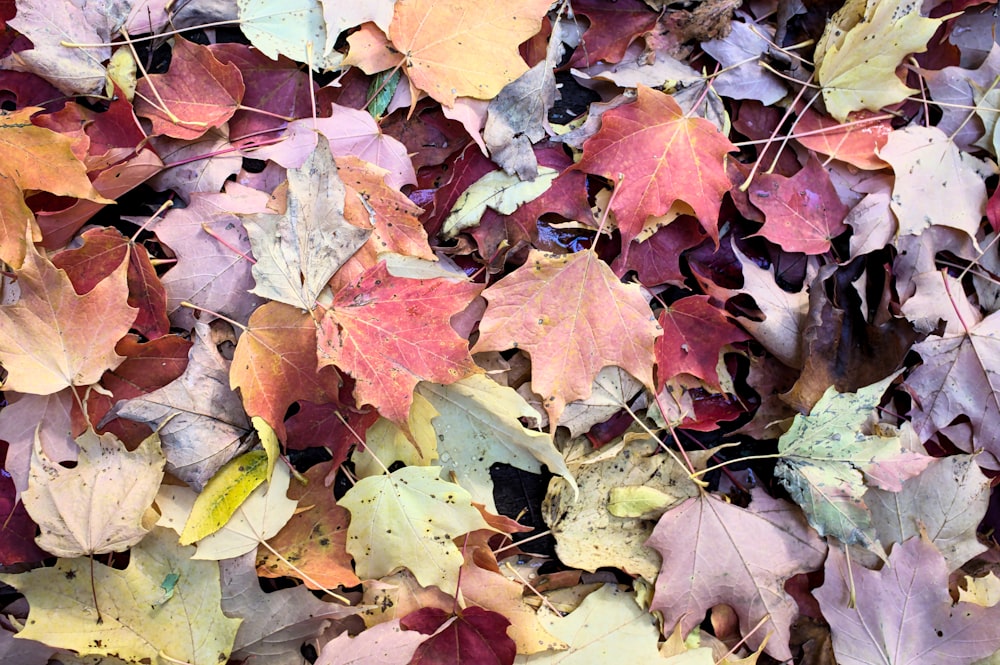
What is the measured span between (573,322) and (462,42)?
575 millimetres

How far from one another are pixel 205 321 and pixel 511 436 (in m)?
0.60

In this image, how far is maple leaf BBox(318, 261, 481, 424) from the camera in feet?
3.69

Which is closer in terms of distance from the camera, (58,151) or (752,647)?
(58,151)

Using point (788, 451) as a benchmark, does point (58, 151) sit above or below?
above

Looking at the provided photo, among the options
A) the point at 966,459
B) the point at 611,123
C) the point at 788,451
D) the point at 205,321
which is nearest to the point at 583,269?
the point at 611,123

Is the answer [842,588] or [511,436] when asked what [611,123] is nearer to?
[511,436]

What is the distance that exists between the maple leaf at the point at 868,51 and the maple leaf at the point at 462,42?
59 cm

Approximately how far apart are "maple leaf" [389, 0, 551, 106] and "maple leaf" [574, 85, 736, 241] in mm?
219

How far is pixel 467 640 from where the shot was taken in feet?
3.82

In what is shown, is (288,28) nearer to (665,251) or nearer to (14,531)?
(665,251)

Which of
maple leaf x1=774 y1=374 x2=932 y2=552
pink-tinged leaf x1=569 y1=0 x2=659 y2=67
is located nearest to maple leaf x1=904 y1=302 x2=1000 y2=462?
maple leaf x1=774 y1=374 x2=932 y2=552

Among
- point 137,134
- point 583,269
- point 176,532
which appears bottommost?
point 176,532

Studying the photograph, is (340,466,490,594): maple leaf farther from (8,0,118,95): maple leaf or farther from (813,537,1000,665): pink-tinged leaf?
(8,0,118,95): maple leaf

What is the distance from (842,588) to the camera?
1.25 metres
